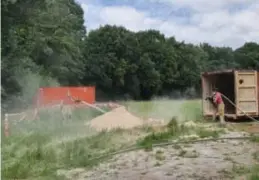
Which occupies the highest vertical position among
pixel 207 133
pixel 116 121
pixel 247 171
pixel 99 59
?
pixel 99 59

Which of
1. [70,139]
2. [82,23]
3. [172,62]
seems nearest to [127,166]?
[70,139]

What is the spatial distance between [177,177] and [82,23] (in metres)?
50.2

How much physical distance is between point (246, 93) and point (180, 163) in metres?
8.20

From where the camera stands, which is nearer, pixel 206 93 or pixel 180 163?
pixel 180 163

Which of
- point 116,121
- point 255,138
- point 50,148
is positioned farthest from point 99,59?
point 50,148

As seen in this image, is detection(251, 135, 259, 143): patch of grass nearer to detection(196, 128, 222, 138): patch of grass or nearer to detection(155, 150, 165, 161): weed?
detection(196, 128, 222, 138): patch of grass

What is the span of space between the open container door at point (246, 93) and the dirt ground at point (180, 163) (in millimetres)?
5482

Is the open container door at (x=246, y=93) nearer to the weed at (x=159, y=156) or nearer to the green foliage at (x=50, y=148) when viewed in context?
the green foliage at (x=50, y=148)

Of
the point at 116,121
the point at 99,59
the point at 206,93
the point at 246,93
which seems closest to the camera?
the point at 116,121

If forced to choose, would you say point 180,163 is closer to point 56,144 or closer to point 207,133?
point 56,144

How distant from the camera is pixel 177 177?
293 inches

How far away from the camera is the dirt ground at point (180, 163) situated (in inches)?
300

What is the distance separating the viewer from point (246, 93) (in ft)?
52.4

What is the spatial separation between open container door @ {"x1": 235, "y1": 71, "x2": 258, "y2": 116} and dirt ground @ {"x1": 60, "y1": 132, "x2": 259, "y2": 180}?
5.48 m
